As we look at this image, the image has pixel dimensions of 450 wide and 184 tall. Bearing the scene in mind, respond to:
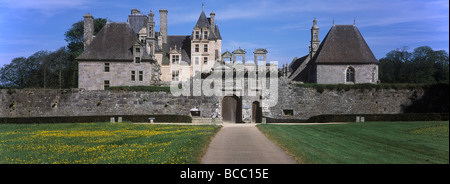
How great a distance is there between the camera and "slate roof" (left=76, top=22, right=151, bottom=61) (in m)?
45.8

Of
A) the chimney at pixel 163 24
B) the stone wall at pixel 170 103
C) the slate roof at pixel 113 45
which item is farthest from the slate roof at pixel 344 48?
the slate roof at pixel 113 45

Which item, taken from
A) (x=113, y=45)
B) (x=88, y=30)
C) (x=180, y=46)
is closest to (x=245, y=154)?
(x=113, y=45)

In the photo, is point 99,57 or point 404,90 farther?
point 99,57

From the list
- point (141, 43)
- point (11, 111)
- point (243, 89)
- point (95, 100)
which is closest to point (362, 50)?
point (243, 89)

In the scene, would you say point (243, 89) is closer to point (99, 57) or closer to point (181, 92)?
point (181, 92)

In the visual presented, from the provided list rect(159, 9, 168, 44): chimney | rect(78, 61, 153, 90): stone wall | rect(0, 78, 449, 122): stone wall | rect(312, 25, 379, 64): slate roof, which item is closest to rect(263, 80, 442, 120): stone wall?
rect(0, 78, 449, 122): stone wall

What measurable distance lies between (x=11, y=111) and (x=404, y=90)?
38089 mm

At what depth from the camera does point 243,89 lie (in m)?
41.0

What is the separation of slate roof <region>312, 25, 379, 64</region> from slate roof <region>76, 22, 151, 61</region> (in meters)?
19.7

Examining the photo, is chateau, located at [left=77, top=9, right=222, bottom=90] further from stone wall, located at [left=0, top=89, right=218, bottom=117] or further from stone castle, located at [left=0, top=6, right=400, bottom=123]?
stone wall, located at [left=0, top=89, right=218, bottom=117]

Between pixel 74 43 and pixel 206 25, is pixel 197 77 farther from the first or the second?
pixel 74 43

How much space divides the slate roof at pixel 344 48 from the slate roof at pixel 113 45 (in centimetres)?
1971

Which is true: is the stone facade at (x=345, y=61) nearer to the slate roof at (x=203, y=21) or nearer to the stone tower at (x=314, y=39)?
the stone tower at (x=314, y=39)

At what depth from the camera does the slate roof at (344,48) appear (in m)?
45.2
